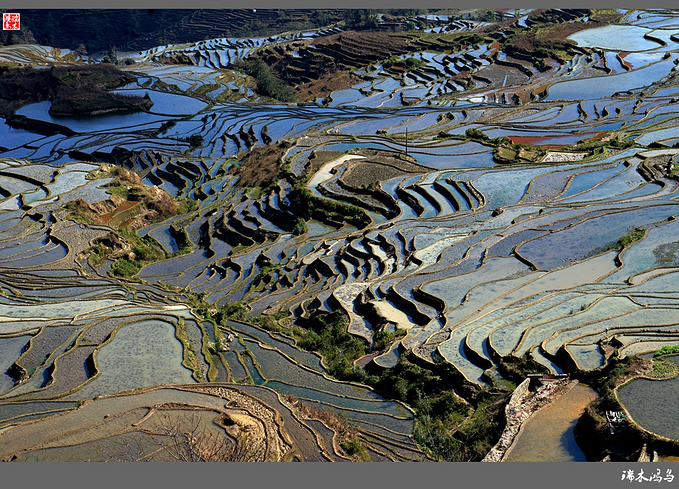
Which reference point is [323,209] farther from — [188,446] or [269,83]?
[269,83]

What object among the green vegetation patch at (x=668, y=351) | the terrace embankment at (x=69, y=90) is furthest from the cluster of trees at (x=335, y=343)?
the terrace embankment at (x=69, y=90)

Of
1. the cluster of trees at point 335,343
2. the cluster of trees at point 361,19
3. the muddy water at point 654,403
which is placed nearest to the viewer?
the muddy water at point 654,403

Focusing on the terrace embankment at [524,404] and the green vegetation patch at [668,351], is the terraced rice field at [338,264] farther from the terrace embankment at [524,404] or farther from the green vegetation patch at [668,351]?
the terrace embankment at [524,404]

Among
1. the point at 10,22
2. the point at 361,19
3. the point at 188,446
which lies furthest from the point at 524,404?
the point at 361,19

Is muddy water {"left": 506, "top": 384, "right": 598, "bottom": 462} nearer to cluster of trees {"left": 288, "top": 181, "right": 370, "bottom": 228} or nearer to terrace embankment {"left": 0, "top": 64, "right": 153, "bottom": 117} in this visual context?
cluster of trees {"left": 288, "top": 181, "right": 370, "bottom": 228}

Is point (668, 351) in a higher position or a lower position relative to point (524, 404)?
higher
